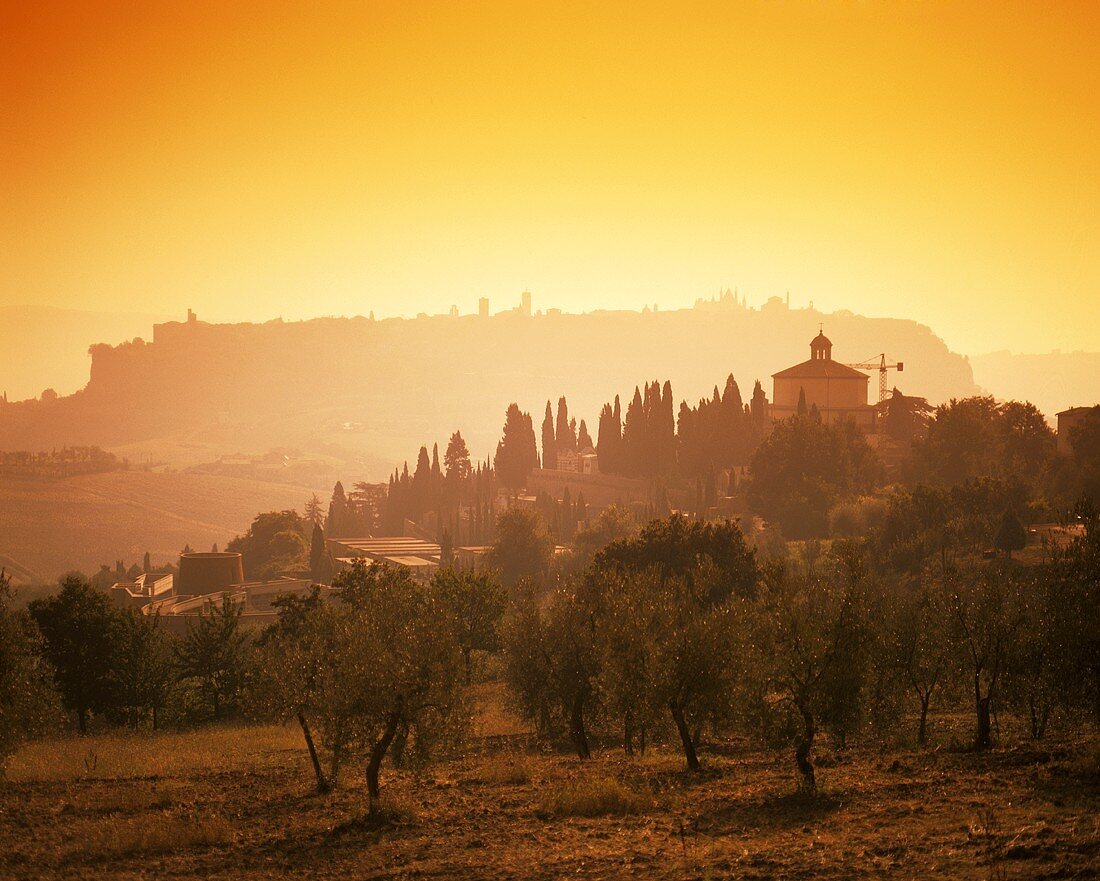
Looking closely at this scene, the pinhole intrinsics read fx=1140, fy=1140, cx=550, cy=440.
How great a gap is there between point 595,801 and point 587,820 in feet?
2.03

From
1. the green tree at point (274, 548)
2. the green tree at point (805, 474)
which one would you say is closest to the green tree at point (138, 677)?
the green tree at point (805, 474)

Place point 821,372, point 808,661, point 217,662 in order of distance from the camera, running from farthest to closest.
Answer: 1. point 821,372
2. point 217,662
3. point 808,661

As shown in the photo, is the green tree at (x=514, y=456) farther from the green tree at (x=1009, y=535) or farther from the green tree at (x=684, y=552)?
the green tree at (x=1009, y=535)

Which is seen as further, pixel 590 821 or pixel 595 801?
pixel 595 801

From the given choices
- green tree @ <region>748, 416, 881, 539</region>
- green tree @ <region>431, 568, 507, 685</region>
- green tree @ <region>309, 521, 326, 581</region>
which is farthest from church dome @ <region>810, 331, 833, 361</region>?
green tree @ <region>431, 568, 507, 685</region>

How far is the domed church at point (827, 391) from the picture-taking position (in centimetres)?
7306

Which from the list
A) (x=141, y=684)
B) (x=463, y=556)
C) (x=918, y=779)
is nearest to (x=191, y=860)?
(x=918, y=779)

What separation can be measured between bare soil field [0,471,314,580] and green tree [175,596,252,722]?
4284 inches

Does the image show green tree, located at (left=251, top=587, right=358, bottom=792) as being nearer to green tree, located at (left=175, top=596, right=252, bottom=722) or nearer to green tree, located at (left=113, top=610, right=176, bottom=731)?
green tree, located at (left=113, top=610, right=176, bottom=731)

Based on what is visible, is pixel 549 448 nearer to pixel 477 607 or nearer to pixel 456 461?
pixel 456 461

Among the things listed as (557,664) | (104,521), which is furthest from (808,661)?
(104,521)

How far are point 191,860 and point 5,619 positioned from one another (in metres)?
9.46

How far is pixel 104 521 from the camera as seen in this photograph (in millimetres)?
158750

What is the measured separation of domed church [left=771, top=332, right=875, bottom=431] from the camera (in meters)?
73.1
